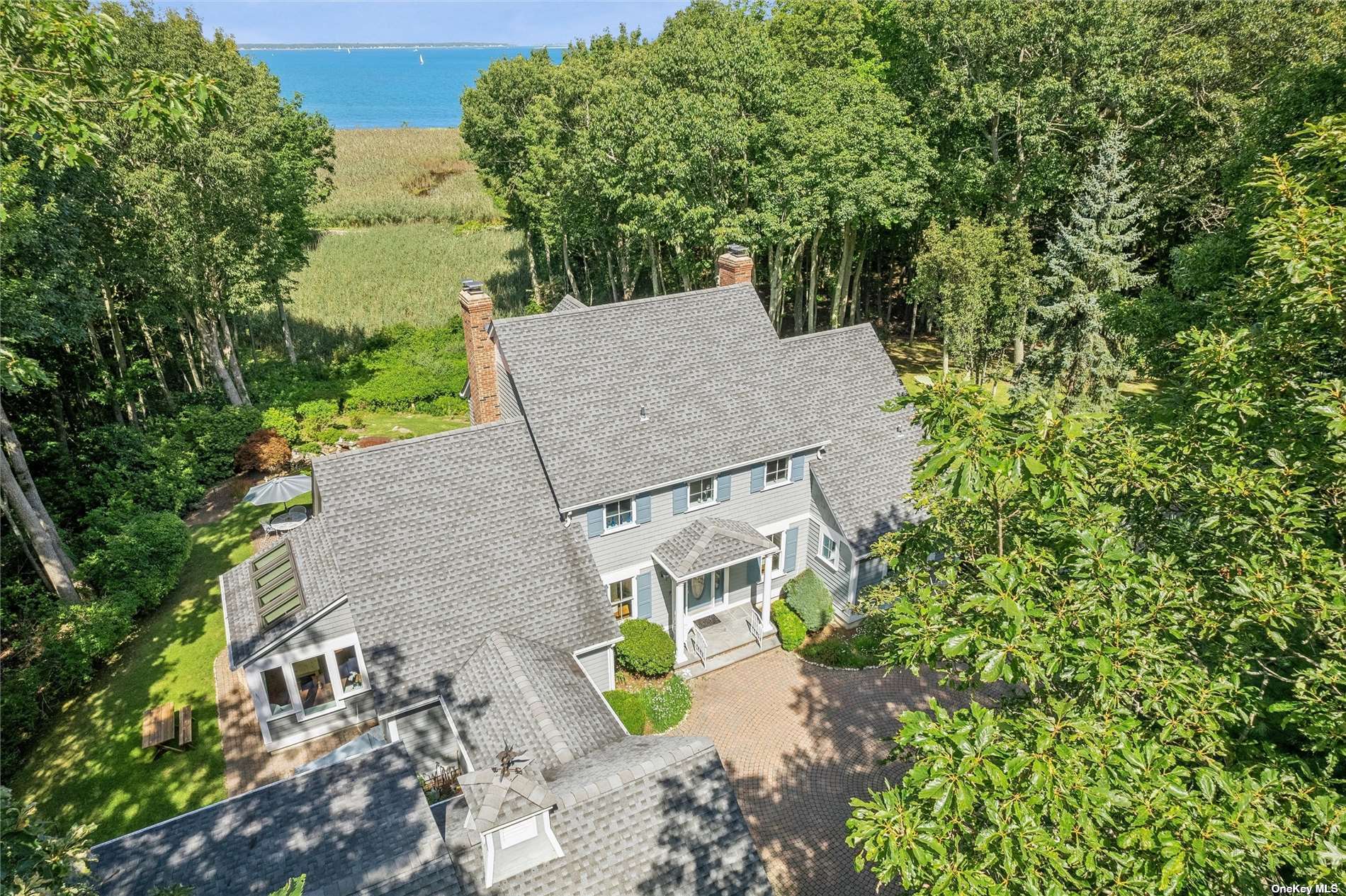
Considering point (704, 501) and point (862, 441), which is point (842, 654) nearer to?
point (704, 501)

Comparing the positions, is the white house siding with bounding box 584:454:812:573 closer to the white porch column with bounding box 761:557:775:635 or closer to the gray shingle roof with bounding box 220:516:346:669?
the white porch column with bounding box 761:557:775:635

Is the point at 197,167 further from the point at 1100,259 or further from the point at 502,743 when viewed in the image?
the point at 1100,259


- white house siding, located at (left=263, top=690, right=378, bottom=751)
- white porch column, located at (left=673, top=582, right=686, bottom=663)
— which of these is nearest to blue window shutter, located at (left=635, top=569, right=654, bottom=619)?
white porch column, located at (left=673, top=582, right=686, bottom=663)

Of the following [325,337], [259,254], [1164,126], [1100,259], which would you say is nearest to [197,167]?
[259,254]

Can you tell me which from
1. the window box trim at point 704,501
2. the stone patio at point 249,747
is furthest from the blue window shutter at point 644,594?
the stone patio at point 249,747

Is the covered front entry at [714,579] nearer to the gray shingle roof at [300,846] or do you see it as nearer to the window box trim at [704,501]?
the window box trim at [704,501]

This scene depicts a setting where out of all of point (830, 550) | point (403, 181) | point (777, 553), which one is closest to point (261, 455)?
point (777, 553)
